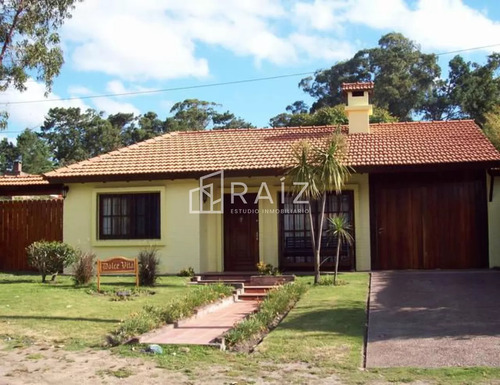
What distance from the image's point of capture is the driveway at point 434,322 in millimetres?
6574

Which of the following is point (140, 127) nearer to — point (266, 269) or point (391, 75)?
point (391, 75)

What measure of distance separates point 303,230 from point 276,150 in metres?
2.44

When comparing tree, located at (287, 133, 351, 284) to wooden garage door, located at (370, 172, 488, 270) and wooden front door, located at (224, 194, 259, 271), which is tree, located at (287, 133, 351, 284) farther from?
wooden front door, located at (224, 194, 259, 271)

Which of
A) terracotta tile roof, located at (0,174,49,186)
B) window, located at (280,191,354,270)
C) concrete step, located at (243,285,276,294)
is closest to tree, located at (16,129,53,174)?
terracotta tile roof, located at (0,174,49,186)

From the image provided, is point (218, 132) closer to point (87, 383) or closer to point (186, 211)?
point (186, 211)

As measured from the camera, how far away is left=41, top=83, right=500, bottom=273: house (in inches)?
585

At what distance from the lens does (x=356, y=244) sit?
15.4 metres

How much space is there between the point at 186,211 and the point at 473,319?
878cm

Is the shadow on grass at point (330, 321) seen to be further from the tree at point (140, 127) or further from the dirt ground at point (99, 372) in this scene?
the tree at point (140, 127)

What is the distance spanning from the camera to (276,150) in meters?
16.6

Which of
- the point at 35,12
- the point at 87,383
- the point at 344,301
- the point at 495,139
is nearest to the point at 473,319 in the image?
the point at 344,301

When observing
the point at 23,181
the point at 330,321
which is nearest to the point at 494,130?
the point at 23,181

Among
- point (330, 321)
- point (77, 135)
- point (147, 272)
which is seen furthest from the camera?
point (77, 135)

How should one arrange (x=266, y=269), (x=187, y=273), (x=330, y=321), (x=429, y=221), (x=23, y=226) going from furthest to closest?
1. (x=23, y=226)
2. (x=187, y=273)
3. (x=429, y=221)
4. (x=266, y=269)
5. (x=330, y=321)
